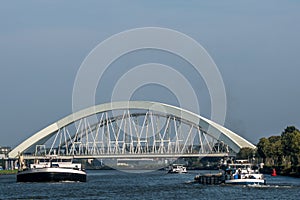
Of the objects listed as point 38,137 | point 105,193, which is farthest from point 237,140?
point 105,193

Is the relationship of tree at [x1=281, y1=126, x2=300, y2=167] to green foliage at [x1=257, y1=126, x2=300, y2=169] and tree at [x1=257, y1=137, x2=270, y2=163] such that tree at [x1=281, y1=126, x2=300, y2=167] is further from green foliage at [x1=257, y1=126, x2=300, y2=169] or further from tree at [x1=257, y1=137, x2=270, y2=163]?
tree at [x1=257, y1=137, x2=270, y2=163]

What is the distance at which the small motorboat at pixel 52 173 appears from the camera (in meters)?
98.1

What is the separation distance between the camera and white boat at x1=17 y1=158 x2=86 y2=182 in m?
98.1

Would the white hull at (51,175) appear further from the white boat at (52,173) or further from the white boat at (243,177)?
the white boat at (243,177)

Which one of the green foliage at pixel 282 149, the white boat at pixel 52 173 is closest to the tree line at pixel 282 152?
the green foliage at pixel 282 149

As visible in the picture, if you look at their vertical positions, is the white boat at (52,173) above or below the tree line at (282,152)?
below

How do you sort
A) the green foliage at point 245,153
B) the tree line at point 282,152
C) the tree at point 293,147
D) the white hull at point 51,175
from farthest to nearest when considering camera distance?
the green foliage at point 245,153 < the tree line at point 282,152 < the tree at point 293,147 < the white hull at point 51,175

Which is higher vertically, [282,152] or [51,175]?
[282,152]

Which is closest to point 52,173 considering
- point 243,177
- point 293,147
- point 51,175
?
point 51,175

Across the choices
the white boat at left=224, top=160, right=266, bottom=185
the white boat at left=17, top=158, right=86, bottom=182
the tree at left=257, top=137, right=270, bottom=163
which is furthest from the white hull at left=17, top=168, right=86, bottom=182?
the tree at left=257, top=137, right=270, bottom=163

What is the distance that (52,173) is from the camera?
9788 cm

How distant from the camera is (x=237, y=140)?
7170 inches

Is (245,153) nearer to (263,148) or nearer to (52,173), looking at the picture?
(263,148)

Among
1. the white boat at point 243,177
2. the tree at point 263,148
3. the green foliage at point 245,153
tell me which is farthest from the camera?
the green foliage at point 245,153
